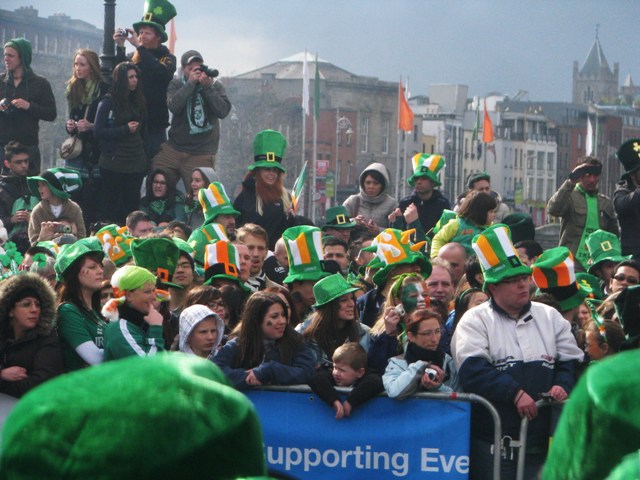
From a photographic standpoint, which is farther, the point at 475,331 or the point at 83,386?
the point at 475,331

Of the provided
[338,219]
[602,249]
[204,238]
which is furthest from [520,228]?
[204,238]

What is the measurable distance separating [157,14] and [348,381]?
6580 millimetres

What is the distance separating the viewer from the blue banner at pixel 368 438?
6.97 m

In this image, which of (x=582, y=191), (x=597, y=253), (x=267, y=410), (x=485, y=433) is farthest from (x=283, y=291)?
(x=582, y=191)

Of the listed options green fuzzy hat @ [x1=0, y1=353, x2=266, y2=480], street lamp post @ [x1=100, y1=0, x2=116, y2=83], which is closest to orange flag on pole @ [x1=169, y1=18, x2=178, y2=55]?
street lamp post @ [x1=100, y1=0, x2=116, y2=83]

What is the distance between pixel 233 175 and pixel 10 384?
8316cm

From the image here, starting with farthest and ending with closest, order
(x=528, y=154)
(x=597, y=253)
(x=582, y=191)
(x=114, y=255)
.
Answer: (x=528, y=154) < (x=582, y=191) < (x=597, y=253) < (x=114, y=255)

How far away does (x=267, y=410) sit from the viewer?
716cm

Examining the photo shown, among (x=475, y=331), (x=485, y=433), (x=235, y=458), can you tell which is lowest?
(x=485, y=433)

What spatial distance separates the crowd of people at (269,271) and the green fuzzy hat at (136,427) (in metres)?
1.89

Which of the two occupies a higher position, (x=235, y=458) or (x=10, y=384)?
(x=235, y=458)

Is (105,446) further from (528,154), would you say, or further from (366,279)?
(528,154)

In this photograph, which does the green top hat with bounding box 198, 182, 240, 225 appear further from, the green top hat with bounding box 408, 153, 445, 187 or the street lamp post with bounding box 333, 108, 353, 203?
the street lamp post with bounding box 333, 108, 353, 203

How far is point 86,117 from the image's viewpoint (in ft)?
42.8
